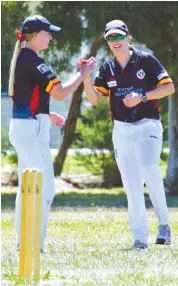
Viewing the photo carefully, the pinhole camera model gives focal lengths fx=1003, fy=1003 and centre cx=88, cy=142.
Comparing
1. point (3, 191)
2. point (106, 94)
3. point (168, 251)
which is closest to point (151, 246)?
point (168, 251)

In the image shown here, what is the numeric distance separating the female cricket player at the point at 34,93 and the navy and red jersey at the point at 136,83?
53cm

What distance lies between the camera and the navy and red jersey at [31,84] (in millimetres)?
8047

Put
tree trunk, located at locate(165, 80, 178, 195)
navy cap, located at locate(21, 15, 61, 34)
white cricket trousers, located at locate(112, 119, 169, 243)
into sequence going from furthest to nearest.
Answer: tree trunk, located at locate(165, 80, 178, 195) → white cricket trousers, located at locate(112, 119, 169, 243) → navy cap, located at locate(21, 15, 61, 34)

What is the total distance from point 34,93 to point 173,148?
11.1 m

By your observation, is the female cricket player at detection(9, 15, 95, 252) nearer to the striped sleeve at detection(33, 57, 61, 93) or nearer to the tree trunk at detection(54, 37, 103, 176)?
the striped sleeve at detection(33, 57, 61, 93)

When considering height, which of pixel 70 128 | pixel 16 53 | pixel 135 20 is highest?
pixel 135 20

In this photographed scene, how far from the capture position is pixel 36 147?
8234 millimetres

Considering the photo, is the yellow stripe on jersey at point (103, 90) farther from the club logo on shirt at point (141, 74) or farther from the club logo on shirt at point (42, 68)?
the club logo on shirt at point (42, 68)

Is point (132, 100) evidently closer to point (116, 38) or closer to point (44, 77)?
point (116, 38)

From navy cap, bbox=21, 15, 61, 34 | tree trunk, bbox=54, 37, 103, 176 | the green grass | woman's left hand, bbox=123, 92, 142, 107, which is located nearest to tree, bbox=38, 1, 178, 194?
tree trunk, bbox=54, 37, 103, 176

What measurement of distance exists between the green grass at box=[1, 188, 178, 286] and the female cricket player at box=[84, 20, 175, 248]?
1.24ft

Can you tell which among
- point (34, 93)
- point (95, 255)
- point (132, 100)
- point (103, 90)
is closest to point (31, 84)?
point (34, 93)

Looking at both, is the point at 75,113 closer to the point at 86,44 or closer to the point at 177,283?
the point at 86,44

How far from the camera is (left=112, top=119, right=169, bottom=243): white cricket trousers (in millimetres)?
8680
